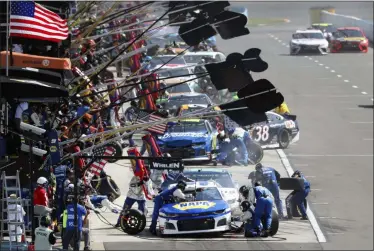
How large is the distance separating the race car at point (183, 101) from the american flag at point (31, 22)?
47.9 feet

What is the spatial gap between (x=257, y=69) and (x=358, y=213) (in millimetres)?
5372

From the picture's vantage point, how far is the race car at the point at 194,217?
23.1 m

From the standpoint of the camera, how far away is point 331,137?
123 feet

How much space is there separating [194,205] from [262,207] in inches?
49.0

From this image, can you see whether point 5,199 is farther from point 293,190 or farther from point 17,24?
point 293,190

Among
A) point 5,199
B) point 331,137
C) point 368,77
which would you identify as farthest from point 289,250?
point 368,77

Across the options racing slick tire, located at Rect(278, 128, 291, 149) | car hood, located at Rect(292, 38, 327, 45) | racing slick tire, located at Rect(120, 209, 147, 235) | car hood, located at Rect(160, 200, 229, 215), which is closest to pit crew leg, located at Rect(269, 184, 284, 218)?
car hood, located at Rect(160, 200, 229, 215)

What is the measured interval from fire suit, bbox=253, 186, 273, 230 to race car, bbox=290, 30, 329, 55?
38.6m

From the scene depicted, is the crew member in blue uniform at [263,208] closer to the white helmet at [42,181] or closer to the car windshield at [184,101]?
the white helmet at [42,181]

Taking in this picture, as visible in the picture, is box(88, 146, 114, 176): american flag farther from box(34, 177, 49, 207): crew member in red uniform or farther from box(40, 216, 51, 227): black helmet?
box(40, 216, 51, 227): black helmet

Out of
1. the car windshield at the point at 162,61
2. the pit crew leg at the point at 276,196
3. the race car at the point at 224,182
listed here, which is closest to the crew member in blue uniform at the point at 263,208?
the race car at the point at 224,182

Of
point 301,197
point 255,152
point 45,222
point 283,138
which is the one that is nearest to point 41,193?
point 45,222

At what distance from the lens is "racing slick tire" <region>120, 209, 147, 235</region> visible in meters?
23.5

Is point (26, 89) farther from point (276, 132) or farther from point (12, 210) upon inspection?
point (276, 132)
